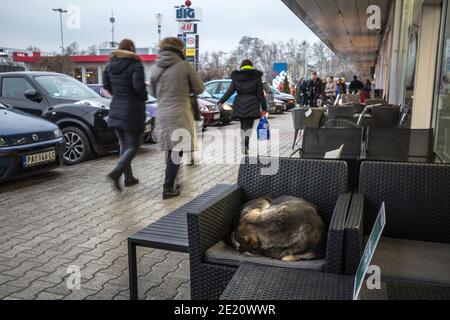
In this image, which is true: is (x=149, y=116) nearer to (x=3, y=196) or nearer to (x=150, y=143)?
(x=150, y=143)

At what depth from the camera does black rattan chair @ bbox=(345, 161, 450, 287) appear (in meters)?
2.49

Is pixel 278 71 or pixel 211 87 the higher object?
pixel 278 71

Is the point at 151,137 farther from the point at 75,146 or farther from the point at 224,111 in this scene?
the point at 224,111

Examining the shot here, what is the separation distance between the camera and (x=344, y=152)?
14.2ft

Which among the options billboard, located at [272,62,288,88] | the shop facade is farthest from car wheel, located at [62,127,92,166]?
billboard, located at [272,62,288,88]

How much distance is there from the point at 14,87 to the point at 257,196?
6794 millimetres

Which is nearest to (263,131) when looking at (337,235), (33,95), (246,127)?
(246,127)

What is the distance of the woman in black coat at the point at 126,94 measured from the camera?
5.19 meters

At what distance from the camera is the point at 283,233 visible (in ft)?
7.88

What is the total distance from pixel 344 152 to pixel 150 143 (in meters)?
6.54

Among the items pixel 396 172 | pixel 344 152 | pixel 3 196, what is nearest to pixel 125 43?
pixel 3 196

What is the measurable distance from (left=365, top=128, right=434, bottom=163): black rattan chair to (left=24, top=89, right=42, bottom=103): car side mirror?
5.81 meters

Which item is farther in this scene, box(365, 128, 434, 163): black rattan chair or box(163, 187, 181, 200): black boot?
box(163, 187, 181, 200): black boot

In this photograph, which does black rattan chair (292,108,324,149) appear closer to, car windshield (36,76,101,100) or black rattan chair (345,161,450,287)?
car windshield (36,76,101,100)
